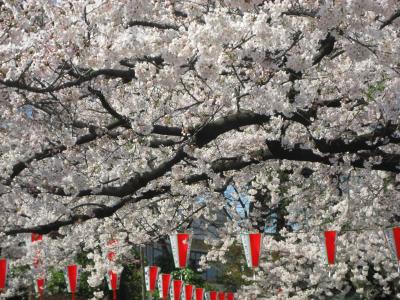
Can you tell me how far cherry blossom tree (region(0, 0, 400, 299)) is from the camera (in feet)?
19.1

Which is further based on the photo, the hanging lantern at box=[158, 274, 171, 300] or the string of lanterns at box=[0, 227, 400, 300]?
the hanging lantern at box=[158, 274, 171, 300]

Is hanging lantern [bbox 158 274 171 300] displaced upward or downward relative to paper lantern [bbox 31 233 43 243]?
downward

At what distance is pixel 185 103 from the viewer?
8.33 meters

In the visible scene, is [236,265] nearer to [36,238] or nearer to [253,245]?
[36,238]

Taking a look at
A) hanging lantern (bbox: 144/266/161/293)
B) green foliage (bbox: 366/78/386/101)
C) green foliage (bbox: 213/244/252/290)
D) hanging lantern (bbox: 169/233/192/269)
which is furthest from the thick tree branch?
green foliage (bbox: 213/244/252/290)

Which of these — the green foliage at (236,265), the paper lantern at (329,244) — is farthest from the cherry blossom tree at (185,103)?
the green foliage at (236,265)

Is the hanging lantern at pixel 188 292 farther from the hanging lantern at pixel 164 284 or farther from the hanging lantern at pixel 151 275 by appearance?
the hanging lantern at pixel 151 275

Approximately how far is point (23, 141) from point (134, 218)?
9.58ft

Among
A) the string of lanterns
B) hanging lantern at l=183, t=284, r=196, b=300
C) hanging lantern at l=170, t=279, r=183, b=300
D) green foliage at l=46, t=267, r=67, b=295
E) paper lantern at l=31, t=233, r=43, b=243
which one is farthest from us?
green foliage at l=46, t=267, r=67, b=295

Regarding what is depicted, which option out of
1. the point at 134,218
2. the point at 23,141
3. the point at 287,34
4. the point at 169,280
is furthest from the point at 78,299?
the point at 287,34

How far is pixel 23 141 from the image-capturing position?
30.1 ft

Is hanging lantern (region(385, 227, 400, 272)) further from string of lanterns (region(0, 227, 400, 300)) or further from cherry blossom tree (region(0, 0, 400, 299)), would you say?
cherry blossom tree (region(0, 0, 400, 299))

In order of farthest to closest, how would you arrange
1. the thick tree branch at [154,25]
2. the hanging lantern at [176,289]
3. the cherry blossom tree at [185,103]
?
the hanging lantern at [176,289] → the thick tree branch at [154,25] → the cherry blossom tree at [185,103]

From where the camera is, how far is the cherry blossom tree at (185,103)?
582 cm
